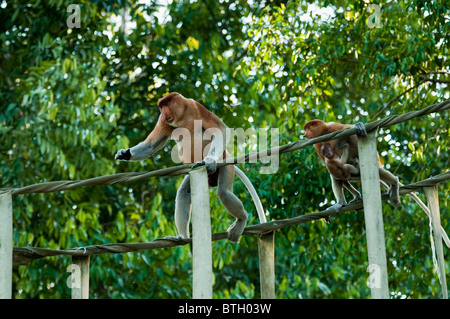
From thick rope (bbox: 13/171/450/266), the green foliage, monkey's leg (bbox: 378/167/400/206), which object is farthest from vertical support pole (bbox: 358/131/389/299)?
the green foliage

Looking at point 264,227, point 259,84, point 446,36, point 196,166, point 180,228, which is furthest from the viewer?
point 259,84

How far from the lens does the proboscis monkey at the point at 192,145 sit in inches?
188

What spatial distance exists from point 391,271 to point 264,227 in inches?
134

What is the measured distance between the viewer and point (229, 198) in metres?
4.74

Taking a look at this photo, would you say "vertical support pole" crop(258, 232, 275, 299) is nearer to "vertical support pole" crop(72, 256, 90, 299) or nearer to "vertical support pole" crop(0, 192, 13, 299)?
"vertical support pole" crop(72, 256, 90, 299)

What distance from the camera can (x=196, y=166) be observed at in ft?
12.5

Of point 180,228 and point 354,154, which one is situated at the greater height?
point 354,154

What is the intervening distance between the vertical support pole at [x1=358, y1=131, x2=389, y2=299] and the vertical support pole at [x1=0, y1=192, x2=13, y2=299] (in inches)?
70.5

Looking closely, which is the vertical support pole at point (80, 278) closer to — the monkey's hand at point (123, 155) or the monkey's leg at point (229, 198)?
the monkey's hand at point (123, 155)

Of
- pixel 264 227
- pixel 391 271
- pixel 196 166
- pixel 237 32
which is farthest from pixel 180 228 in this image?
pixel 237 32

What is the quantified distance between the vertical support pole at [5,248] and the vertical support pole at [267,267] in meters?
1.60

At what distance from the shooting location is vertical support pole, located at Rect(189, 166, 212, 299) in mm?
3459
